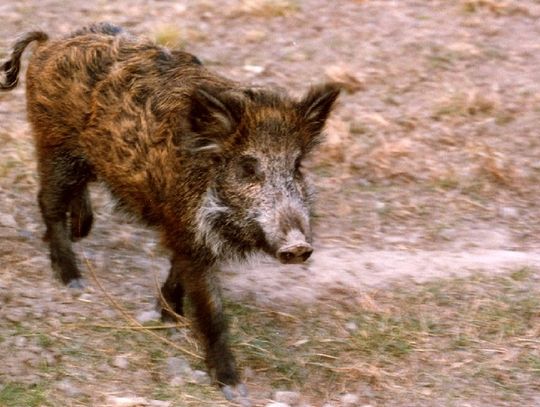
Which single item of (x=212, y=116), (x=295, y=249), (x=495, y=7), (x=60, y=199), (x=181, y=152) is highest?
(x=212, y=116)

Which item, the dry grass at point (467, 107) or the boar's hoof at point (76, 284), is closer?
the boar's hoof at point (76, 284)

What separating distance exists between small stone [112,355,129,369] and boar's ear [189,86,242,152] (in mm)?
1073

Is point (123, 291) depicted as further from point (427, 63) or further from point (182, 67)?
point (427, 63)

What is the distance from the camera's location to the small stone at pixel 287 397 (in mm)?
4785

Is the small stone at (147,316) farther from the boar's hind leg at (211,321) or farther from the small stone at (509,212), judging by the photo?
the small stone at (509,212)

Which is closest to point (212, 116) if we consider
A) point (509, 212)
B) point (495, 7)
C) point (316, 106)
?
point (316, 106)

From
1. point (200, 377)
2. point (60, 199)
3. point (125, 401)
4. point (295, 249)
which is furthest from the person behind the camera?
point (60, 199)

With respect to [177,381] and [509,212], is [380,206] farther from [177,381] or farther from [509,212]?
[177,381]

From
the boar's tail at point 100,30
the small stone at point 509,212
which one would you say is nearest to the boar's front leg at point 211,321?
the boar's tail at point 100,30

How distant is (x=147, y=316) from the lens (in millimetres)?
5340

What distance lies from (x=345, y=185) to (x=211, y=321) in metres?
2.46

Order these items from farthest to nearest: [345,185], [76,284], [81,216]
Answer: [345,185], [81,216], [76,284]

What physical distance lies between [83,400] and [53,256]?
134 cm

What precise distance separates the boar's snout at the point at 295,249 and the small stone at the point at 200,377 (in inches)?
32.5
